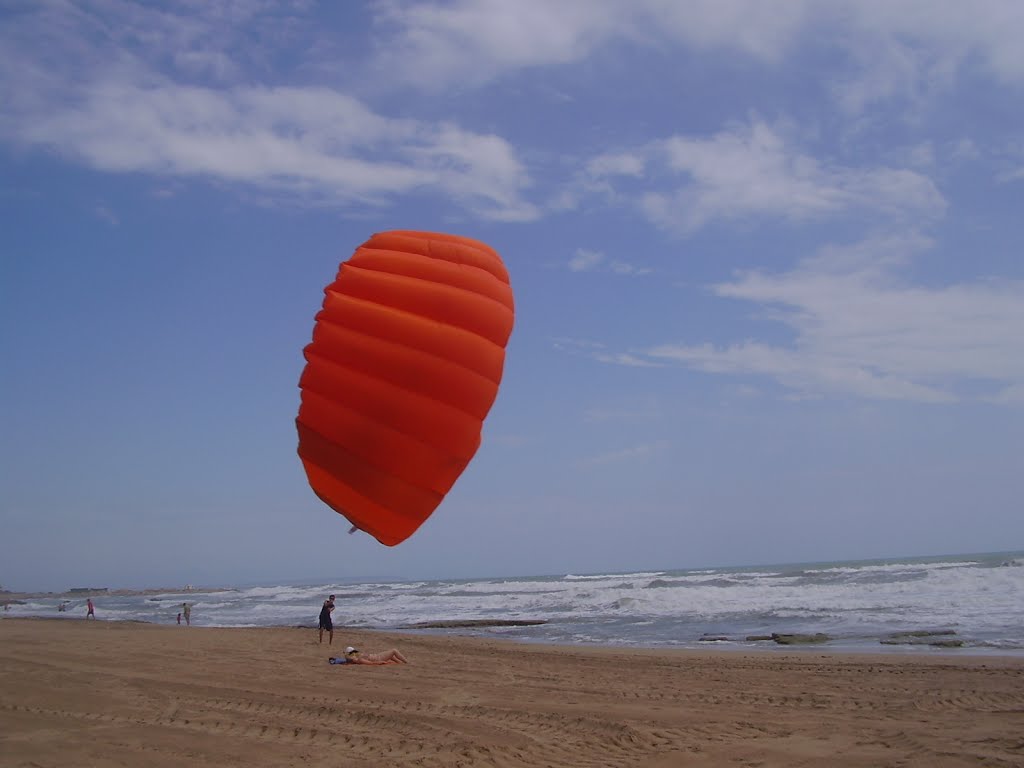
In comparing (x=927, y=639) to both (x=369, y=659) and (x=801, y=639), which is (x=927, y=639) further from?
(x=369, y=659)

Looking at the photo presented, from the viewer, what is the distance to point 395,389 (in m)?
5.38

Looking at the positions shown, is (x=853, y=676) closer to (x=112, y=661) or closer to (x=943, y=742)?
(x=943, y=742)

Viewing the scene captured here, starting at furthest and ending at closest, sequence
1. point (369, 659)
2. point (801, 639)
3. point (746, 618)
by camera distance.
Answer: point (746, 618)
point (801, 639)
point (369, 659)

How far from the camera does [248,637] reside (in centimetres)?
1816

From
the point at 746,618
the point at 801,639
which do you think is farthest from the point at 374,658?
the point at 746,618

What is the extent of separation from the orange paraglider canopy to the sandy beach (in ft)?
8.40

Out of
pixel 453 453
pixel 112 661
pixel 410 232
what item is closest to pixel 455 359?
pixel 453 453

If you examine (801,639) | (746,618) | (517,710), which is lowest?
(746,618)

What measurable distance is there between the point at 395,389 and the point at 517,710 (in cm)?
504

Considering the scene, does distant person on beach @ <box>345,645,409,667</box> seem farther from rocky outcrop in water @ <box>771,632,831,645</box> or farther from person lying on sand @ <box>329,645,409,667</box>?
rocky outcrop in water @ <box>771,632,831,645</box>

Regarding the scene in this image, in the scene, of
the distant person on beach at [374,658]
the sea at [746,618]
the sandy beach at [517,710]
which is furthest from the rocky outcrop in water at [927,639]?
the distant person on beach at [374,658]

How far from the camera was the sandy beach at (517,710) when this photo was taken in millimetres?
6824

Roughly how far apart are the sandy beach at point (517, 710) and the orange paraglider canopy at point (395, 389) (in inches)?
101

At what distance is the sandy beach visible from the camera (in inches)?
269
